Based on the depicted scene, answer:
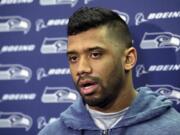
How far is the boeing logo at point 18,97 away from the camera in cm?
194

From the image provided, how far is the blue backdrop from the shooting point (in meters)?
1.71

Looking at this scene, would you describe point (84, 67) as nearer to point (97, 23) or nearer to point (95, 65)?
point (95, 65)

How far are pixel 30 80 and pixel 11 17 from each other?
0.31m

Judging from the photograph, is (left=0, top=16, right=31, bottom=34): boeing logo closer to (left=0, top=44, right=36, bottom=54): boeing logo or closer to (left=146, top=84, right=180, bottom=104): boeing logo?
(left=0, top=44, right=36, bottom=54): boeing logo

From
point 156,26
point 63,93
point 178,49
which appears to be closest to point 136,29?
point 156,26

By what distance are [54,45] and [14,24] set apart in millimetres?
234

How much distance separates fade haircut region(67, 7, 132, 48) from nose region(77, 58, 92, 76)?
10cm

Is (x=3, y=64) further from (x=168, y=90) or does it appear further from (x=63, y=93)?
(x=168, y=90)

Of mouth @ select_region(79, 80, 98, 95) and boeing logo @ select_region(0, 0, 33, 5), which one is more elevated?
boeing logo @ select_region(0, 0, 33, 5)

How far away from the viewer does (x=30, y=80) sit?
6.39 feet

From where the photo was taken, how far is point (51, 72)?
1902 millimetres

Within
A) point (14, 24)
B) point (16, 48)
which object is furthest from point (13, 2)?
point (16, 48)

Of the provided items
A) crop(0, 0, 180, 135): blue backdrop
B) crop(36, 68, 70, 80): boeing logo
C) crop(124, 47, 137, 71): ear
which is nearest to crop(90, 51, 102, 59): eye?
crop(124, 47, 137, 71): ear

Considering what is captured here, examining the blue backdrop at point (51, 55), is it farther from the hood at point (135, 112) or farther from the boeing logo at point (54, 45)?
the hood at point (135, 112)
